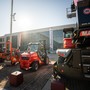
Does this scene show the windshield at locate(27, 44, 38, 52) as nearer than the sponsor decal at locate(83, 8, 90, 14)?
No

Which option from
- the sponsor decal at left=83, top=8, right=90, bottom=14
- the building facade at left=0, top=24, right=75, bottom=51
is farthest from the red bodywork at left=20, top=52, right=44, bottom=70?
the building facade at left=0, top=24, right=75, bottom=51

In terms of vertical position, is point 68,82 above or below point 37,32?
below

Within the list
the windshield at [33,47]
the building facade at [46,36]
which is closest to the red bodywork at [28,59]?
the windshield at [33,47]

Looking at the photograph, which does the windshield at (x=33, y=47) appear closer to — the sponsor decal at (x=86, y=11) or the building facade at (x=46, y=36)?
the sponsor decal at (x=86, y=11)

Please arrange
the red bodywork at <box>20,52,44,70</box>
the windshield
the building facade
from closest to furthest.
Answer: the red bodywork at <box>20,52,44,70</box>
the windshield
the building facade

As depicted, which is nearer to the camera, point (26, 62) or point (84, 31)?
point (84, 31)

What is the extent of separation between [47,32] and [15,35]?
10.9 metres

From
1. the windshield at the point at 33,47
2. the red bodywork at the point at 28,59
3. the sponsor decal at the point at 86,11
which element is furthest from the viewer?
the windshield at the point at 33,47

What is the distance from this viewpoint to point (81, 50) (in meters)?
3.60

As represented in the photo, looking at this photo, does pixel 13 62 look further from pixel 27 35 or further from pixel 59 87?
pixel 27 35

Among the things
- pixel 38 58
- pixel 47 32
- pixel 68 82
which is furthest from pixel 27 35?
pixel 68 82

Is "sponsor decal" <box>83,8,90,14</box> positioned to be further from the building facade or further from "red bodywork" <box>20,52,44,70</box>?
the building facade

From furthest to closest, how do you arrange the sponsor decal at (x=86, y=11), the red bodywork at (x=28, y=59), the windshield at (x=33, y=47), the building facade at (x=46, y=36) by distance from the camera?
the building facade at (x=46, y=36), the windshield at (x=33, y=47), the red bodywork at (x=28, y=59), the sponsor decal at (x=86, y=11)

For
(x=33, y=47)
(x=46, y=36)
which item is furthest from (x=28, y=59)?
(x=46, y=36)
